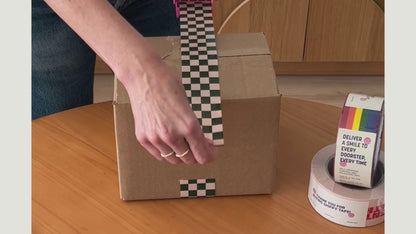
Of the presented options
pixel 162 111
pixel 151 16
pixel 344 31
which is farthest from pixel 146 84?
pixel 344 31

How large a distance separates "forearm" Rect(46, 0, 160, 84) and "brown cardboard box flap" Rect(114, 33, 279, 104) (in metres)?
0.14

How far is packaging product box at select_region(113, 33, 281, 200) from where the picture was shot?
104cm

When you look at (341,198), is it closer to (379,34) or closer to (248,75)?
(248,75)

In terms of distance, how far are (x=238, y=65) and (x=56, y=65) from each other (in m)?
0.59

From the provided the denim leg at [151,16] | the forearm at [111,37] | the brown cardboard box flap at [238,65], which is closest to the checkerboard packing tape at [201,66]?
the brown cardboard box flap at [238,65]

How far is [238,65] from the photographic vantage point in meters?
1.07

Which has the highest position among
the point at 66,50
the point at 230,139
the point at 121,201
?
the point at 66,50

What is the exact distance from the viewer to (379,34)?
8.61ft

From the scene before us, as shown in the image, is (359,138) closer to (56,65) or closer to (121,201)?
(121,201)

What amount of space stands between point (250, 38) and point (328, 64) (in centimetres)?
167

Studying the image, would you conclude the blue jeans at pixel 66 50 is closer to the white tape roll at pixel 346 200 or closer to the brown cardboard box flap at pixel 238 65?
the brown cardboard box flap at pixel 238 65

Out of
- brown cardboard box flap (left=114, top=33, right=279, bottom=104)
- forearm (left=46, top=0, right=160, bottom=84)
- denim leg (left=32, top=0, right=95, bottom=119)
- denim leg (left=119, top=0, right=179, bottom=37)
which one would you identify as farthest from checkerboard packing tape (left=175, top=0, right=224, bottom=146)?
denim leg (left=32, top=0, right=95, bottom=119)

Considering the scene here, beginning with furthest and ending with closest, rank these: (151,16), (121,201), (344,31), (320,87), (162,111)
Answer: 1. (320,87)
2. (344,31)
3. (151,16)
4. (121,201)
5. (162,111)

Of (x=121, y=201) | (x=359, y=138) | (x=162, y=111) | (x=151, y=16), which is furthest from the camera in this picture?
(x=151, y=16)
